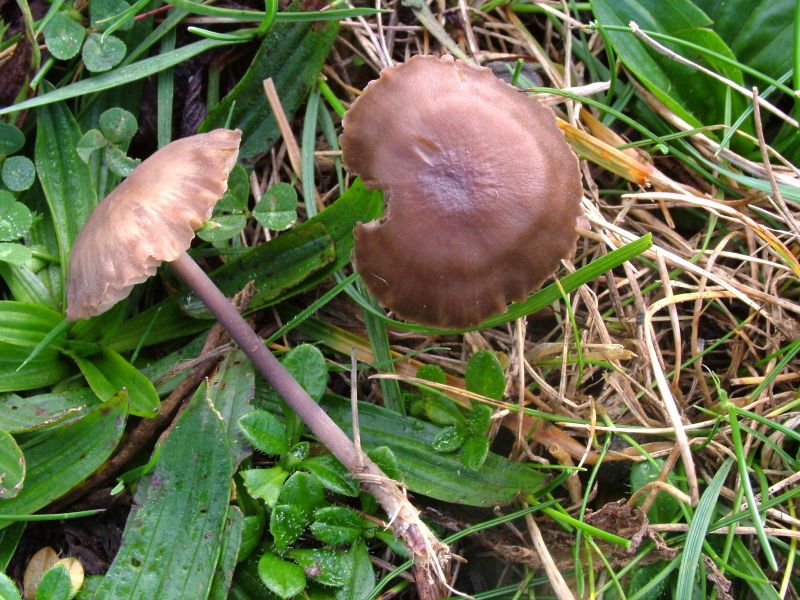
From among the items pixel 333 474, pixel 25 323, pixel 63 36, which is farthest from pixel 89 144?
pixel 333 474

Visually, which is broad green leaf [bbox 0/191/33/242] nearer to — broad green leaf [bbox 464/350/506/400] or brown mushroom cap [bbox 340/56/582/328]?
brown mushroom cap [bbox 340/56/582/328]

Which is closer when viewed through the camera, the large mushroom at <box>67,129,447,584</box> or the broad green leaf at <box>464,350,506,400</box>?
the large mushroom at <box>67,129,447,584</box>

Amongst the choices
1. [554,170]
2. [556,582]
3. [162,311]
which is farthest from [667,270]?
[162,311]

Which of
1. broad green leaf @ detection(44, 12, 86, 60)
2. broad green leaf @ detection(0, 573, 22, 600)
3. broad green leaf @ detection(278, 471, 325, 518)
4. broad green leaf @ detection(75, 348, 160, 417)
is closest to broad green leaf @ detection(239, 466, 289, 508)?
broad green leaf @ detection(278, 471, 325, 518)

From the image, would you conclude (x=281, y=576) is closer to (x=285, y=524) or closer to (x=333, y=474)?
(x=285, y=524)

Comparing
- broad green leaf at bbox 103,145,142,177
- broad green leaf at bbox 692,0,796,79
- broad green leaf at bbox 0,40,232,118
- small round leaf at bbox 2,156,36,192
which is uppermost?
broad green leaf at bbox 692,0,796,79

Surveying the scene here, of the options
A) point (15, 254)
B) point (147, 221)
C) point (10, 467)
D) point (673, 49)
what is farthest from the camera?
point (673, 49)

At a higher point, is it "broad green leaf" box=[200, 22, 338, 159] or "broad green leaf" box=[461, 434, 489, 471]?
"broad green leaf" box=[200, 22, 338, 159]

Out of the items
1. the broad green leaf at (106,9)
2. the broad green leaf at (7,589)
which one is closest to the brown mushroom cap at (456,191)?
the broad green leaf at (106,9)
